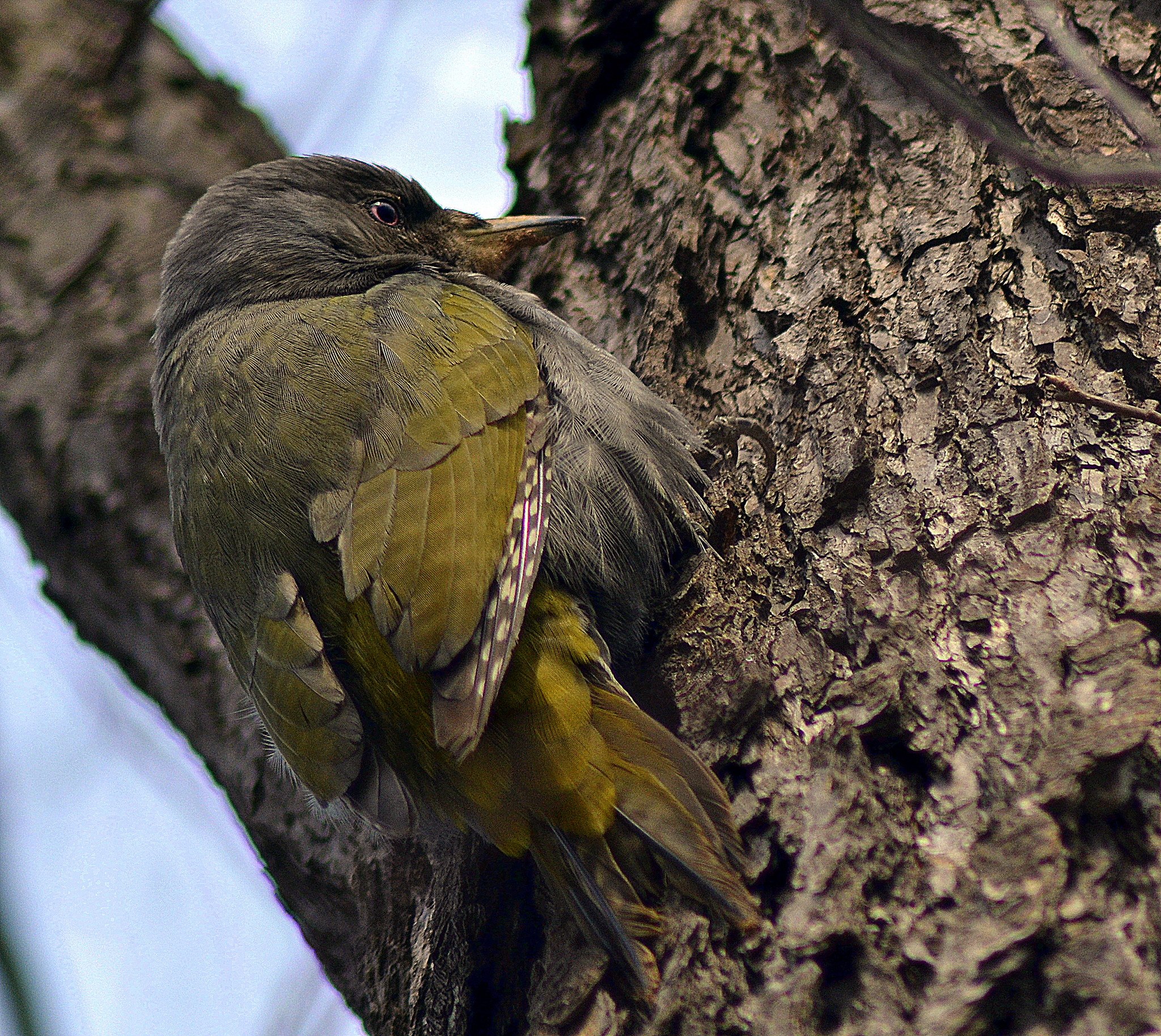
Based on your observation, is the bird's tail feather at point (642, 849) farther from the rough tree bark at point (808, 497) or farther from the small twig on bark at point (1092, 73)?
the small twig on bark at point (1092, 73)

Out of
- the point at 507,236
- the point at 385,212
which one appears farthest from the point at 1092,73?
the point at 385,212

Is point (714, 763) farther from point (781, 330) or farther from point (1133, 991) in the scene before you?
point (781, 330)

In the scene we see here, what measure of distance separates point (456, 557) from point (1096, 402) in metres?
1.22

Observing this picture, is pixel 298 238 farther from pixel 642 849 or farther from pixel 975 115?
pixel 642 849

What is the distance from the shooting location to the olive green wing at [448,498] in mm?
2145

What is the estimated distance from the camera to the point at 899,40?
2.51 metres

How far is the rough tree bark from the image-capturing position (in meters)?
1.55

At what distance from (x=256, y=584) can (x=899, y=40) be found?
1.90 meters

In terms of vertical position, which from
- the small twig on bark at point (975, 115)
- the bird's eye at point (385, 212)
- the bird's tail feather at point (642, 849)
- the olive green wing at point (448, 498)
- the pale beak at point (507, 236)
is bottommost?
the bird's tail feather at point (642, 849)

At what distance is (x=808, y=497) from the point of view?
2137mm

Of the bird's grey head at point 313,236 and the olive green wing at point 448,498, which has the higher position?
the bird's grey head at point 313,236

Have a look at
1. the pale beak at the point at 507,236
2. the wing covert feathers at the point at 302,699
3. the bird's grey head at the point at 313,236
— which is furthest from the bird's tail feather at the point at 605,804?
the bird's grey head at the point at 313,236

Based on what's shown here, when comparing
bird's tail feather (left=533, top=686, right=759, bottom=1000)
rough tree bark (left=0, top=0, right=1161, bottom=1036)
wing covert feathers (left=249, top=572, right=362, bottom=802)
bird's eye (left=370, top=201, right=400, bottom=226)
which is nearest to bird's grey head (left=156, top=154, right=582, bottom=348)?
bird's eye (left=370, top=201, right=400, bottom=226)

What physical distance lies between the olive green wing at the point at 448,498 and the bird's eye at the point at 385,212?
2.67 feet
